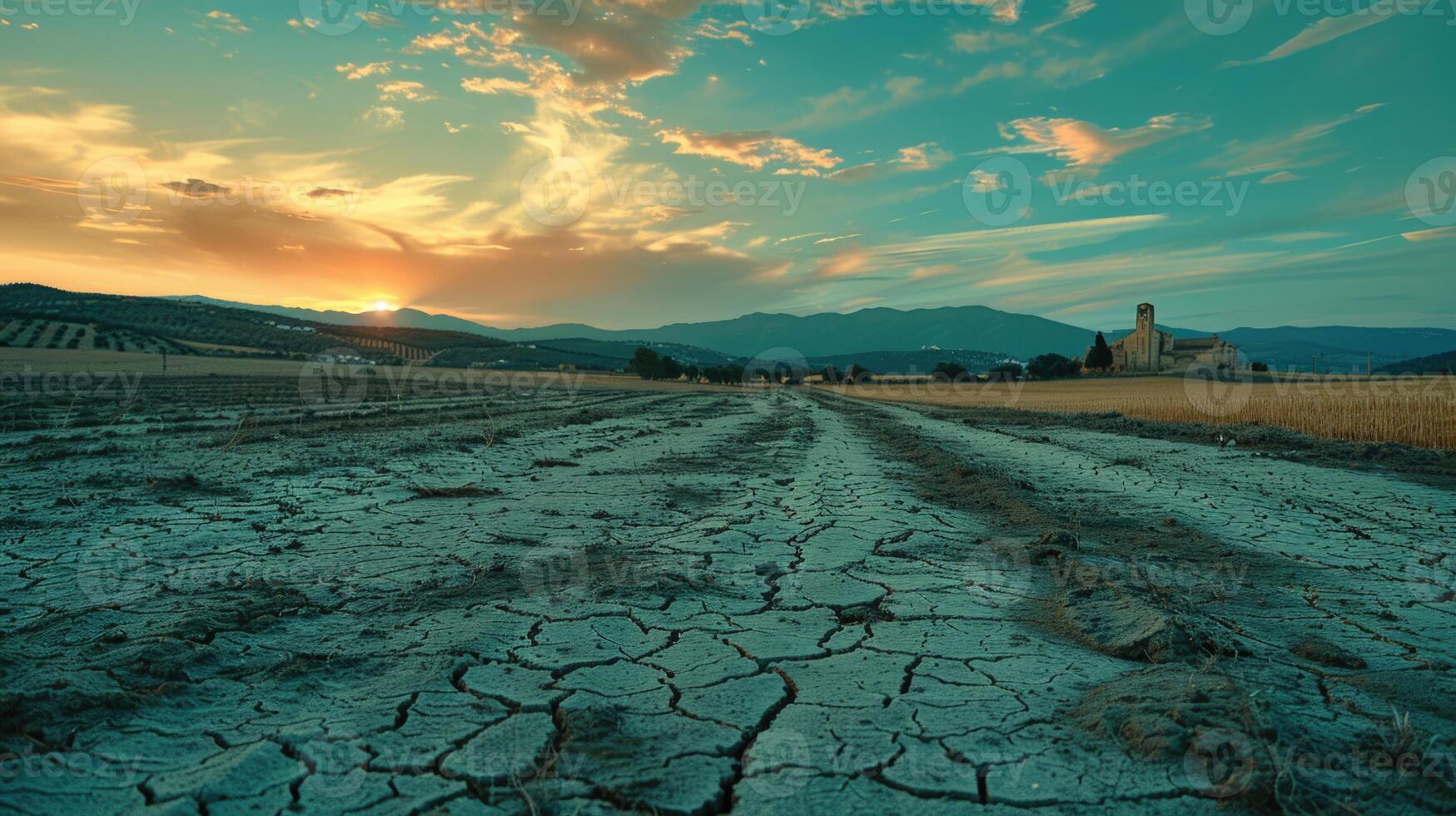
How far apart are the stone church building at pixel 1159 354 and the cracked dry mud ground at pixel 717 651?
65278 millimetres

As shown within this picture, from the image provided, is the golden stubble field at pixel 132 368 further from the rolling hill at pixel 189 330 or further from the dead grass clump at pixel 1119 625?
the dead grass clump at pixel 1119 625

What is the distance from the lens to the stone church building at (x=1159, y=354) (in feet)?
206

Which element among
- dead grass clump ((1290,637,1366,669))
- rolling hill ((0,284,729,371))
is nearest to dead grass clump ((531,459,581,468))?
dead grass clump ((1290,637,1366,669))

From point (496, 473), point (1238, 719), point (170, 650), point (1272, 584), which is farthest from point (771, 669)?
point (496, 473)

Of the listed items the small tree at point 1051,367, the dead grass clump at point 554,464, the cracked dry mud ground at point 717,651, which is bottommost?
the dead grass clump at point 554,464

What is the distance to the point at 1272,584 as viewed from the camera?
4004mm

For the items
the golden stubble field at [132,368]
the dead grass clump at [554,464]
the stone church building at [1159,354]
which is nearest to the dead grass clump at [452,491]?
the dead grass clump at [554,464]

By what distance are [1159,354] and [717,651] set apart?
7598cm

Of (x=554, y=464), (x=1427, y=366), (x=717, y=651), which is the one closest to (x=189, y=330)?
(x=554, y=464)

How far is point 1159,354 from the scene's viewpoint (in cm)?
6669

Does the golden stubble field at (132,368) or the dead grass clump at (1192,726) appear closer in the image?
the dead grass clump at (1192,726)

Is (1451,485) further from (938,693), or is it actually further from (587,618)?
(587,618)

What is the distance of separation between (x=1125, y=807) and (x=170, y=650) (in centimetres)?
348

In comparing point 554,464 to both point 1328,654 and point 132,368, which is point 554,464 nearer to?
point 1328,654
